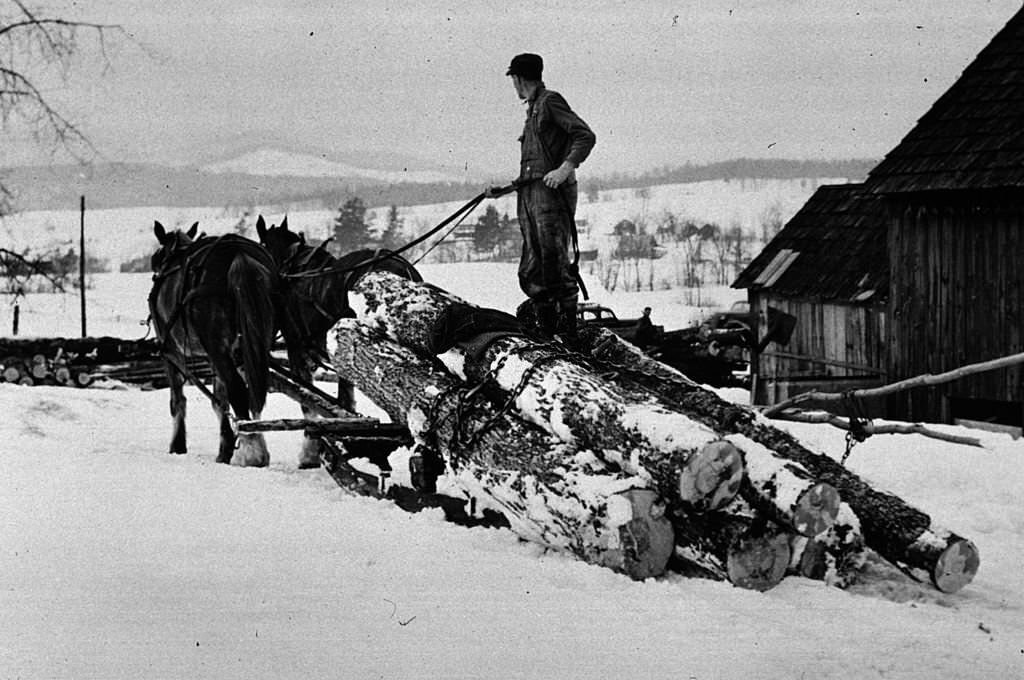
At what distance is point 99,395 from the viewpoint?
14008 millimetres

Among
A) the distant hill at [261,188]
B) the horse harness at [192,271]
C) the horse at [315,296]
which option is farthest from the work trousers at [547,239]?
the distant hill at [261,188]

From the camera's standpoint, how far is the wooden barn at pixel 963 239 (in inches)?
524

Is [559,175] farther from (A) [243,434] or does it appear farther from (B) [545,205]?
(A) [243,434]

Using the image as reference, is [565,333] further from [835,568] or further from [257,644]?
[257,644]

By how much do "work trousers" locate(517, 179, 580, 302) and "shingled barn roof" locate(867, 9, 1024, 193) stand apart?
23.1 ft

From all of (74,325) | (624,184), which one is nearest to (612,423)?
(74,325)

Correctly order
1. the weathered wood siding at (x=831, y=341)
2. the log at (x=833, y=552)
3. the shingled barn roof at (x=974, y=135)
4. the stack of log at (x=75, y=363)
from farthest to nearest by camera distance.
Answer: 1. the weathered wood siding at (x=831, y=341)
2. the stack of log at (x=75, y=363)
3. the shingled barn roof at (x=974, y=135)
4. the log at (x=833, y=552)

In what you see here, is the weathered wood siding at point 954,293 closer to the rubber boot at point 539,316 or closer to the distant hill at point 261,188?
the rubber boot at point 539,316

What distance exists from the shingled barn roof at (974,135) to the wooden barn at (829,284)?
Result: 305 cm

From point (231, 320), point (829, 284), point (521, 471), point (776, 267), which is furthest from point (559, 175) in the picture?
point (776, 267)

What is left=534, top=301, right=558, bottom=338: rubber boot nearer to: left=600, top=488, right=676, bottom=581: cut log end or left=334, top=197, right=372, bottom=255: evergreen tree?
left=600, top=488, right=676, bottom=581: cut log end

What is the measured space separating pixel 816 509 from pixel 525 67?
4.30 m

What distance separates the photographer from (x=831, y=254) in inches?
764

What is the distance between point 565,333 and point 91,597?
13.2 ft
